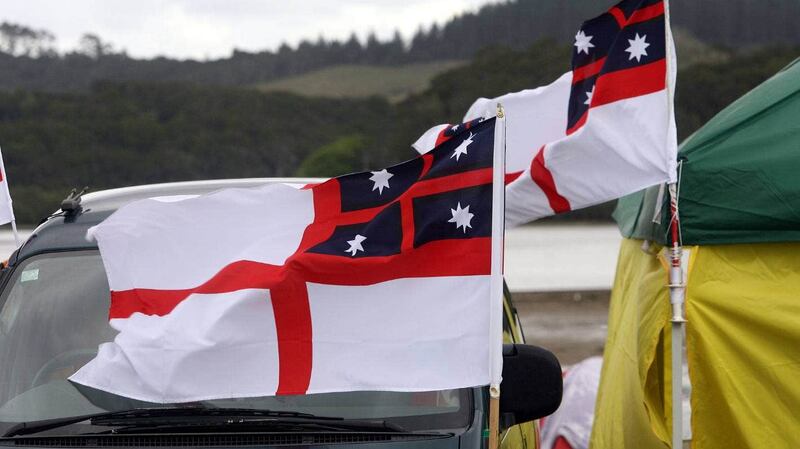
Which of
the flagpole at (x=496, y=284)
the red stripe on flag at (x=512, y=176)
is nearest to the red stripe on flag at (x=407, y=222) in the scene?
the flagpole at (x=496, y=284)

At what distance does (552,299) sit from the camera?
16.9m

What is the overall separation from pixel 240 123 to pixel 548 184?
3340cm

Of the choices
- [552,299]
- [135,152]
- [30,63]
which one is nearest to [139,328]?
[552,299]

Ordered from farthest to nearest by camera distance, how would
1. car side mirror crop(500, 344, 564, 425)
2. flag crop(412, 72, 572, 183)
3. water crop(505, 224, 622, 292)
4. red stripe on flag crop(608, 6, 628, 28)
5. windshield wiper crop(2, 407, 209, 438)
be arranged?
water crop(505, 224, 622, 292) → flag crop(412, 72, 572, 183) → red stripe on flag crop(608, 6, 628, 28) → car side mirror crop(500, 344, 564, 425) → windshield wiper crop(2, 407, 209, 438)

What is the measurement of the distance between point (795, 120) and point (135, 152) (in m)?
21.8

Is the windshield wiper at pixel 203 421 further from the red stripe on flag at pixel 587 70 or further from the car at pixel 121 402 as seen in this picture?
the red stripe on flag at pixel 587 70

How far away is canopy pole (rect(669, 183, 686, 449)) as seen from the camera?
4238 millimetres

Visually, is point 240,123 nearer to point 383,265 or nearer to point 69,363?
point 69,363

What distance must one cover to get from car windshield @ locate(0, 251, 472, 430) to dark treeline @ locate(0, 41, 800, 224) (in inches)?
211

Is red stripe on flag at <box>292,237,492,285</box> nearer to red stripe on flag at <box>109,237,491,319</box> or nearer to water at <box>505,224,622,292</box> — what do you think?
red stripe on flag at <box>109,237,491,319</box>

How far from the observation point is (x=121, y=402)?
10.9ft

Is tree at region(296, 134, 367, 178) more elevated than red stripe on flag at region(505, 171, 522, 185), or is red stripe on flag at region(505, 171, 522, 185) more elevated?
tree at region(296, 134, 367, 178)

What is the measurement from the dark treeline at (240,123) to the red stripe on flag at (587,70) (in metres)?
5.45

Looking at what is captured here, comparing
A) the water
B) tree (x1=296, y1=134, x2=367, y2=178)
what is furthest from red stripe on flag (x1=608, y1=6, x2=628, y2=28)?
the water
